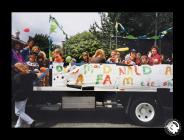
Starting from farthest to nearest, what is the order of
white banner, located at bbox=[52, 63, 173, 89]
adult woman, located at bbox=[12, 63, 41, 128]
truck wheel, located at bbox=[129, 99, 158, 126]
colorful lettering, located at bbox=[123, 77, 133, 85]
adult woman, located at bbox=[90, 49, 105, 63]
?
1. truck wheel, located at bbox=[129, 99, 158, 126]
2. colorful lettering, located at bbox=[123, 77, 133, 85]
3. white banner, located at bbox=[52, 63, 173, 89]
4. adult woman, located at bbox=[90, 49, 105, 63]
5. adult woman, located at bbox=[12, 63, 41, 128]

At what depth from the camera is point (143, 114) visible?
10.8 m

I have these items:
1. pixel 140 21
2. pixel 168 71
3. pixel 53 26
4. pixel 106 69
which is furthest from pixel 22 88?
pixel 168 71

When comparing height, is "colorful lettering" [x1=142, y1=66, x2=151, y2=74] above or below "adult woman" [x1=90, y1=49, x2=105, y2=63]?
below

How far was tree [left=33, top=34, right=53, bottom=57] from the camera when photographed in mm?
10203

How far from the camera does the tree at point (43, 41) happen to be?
10.2 metres

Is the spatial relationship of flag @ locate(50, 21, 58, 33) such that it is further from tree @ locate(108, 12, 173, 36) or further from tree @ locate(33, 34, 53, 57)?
tree @ locate(108, 12, 173, 36)

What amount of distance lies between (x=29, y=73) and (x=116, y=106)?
7.62 ft

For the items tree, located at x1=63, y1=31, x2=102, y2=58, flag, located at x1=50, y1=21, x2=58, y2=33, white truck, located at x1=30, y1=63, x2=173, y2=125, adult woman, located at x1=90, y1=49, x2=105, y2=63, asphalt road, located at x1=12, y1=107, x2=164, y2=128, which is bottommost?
asphalt road, located at x1=12, y1=107, x2=164, y2=128

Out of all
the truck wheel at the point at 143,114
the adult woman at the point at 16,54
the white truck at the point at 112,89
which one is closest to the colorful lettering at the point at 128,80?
the white truck at the point at 112,89

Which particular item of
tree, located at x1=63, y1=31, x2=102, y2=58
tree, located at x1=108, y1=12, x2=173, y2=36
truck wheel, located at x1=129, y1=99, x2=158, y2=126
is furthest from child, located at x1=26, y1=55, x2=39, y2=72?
truck wheel, located at x1=129, y1=99, x2=158, y2=126

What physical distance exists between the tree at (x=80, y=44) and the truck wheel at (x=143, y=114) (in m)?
1.78

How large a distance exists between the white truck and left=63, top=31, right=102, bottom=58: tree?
1.19 ft
